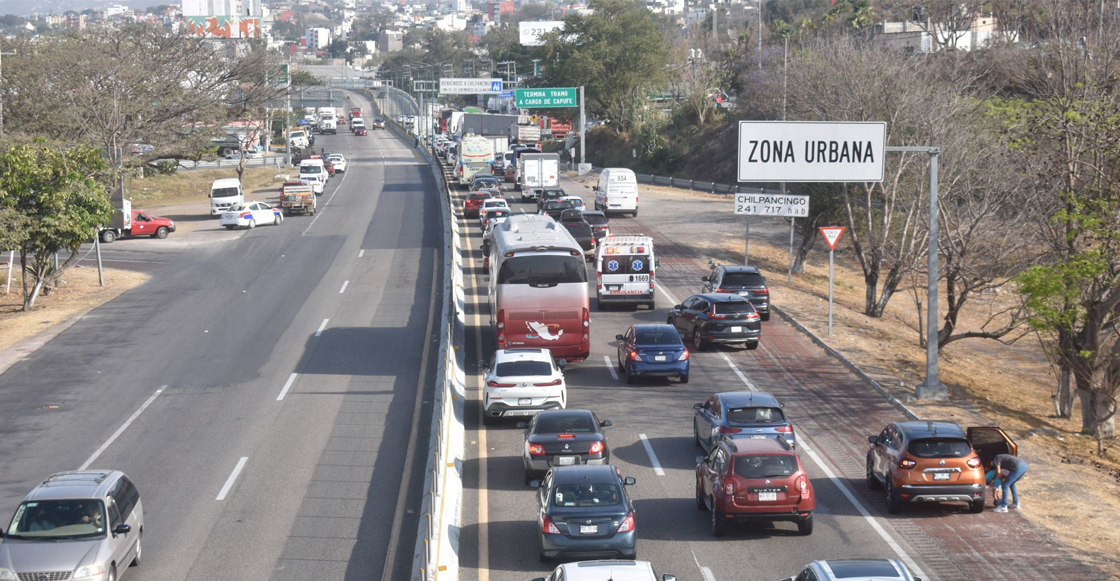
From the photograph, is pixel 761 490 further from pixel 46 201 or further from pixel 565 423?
pixel 46 201

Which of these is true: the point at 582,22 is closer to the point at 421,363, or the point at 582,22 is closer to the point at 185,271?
the point at 185,271

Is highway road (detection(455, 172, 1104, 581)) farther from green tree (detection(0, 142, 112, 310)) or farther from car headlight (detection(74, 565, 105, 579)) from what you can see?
green tree (detection(0, 142, 112, 310))

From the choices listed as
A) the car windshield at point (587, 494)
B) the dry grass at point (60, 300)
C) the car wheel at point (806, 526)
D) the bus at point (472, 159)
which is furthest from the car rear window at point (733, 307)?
the bus at point (472, 159)

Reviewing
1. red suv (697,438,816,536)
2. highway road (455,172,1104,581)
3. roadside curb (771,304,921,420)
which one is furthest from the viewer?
roadside curb (771,304,921,420)

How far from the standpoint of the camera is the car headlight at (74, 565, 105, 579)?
14.3 metres

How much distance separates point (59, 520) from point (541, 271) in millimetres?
14014

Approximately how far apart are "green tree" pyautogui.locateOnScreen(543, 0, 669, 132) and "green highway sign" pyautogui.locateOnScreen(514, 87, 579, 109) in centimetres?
1284

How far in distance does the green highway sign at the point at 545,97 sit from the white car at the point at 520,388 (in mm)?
68089

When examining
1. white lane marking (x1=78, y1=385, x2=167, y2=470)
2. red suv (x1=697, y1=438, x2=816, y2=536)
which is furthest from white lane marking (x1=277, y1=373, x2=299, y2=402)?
red suv (x1=697, y1=438, x2=816, y2=536)

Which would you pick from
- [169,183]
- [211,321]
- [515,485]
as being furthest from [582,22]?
[515,485]

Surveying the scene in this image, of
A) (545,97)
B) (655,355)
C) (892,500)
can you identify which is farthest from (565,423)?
(545,97)

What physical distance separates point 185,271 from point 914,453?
34663mm

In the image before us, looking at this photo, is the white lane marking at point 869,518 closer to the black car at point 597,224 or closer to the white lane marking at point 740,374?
the white lane marking at point 740,374

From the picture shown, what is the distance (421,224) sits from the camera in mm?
57875
